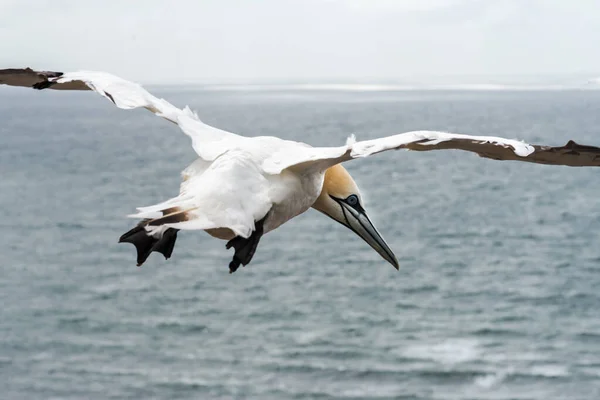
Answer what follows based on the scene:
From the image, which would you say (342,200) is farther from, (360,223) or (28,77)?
(28,77)

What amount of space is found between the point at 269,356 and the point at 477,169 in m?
51.9

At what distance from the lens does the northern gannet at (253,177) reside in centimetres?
730

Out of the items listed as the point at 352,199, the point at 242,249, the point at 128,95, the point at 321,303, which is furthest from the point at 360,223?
the point at 321,303

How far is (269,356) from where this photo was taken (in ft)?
243

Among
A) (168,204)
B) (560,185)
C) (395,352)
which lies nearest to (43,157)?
(560,185)

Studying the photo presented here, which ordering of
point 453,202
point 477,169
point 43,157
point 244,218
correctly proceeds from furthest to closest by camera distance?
point 43,157
point 477,169
point 453,202
point 244,218

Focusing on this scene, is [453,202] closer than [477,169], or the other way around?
A: [453,202]

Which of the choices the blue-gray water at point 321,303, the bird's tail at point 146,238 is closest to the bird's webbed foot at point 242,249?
the bird's tail at point 146,238

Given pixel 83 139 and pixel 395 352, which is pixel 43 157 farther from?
pixel 395 352

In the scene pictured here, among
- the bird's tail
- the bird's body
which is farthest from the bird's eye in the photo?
the bird's tail

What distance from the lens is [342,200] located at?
9477 mm

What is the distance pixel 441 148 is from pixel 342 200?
180 centimetres

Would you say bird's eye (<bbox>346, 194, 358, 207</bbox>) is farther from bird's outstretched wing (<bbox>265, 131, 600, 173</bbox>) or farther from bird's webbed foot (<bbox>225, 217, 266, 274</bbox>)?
bird's webbed foot (<bbox>225, 217, 266, 274</bbox>)

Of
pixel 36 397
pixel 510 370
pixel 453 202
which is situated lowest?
pixel 36 397
